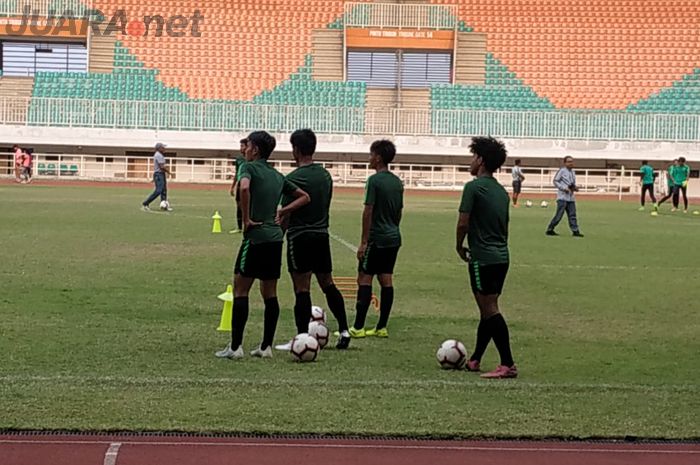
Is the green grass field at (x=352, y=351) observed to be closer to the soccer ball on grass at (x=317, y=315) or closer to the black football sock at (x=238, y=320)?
the black football sock at (x=238, y=320)

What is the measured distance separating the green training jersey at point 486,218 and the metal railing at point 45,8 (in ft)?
171

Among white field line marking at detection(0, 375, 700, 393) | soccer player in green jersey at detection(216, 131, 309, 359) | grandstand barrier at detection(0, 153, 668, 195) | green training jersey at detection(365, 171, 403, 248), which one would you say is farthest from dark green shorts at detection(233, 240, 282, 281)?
grandstand barrier at detection(0, 153, 668, 195)

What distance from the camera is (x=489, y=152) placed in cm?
771

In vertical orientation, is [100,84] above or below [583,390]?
above

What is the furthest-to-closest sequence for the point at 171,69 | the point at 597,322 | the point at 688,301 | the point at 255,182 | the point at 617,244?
the point at 171,69 → the point at 617,244 → the point at 688,301 → the point at 597,322 → the point at 255,182

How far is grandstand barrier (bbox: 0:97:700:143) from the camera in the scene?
163ft

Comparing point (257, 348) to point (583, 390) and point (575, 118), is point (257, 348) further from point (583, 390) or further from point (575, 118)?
point (575, 118)

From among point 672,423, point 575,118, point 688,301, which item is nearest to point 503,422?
point 672,423

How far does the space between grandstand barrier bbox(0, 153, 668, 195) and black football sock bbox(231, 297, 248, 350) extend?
40206 mm

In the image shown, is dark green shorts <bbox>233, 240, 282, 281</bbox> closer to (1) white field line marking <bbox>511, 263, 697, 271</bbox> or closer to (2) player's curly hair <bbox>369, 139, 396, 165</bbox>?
(2) player's curly hair <bbox>369, 139, 396, 165</bbox>

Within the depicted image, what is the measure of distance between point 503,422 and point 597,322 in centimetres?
488

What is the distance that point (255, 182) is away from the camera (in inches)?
322

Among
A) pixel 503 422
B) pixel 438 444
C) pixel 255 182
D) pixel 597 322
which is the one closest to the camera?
pixel 438 444

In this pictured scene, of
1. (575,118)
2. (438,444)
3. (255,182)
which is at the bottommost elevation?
(438,444)
